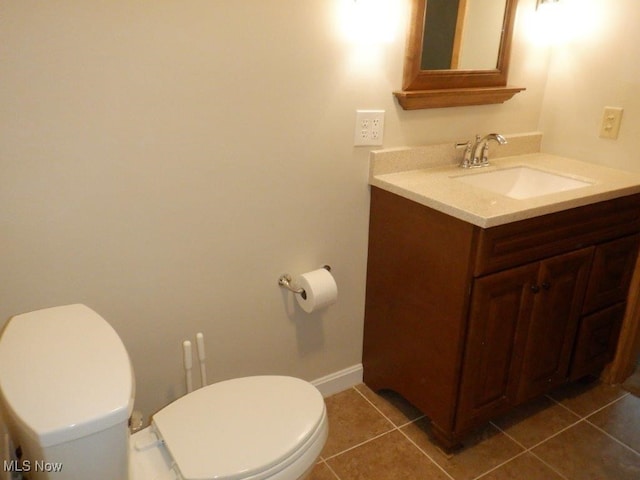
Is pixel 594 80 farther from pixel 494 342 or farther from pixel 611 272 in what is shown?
pixel 494 342

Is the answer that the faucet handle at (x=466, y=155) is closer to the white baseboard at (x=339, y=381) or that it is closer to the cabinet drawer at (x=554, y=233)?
the cabinet drawer at (x=554, y=233)

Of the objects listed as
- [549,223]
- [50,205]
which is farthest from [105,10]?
[549,223]

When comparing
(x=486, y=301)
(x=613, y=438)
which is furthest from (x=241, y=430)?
(x=613, y=438)

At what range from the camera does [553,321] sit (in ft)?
5.61

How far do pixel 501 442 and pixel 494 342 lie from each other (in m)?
0.42

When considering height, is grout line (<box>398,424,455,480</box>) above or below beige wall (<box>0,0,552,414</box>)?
below

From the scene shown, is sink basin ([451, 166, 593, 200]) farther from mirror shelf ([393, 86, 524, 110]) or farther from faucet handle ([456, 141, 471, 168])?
mirror shelf ([393, 86, 524, 110])

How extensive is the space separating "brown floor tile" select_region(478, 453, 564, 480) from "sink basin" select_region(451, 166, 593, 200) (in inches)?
35.9

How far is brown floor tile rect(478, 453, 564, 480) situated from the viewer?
5.25ft

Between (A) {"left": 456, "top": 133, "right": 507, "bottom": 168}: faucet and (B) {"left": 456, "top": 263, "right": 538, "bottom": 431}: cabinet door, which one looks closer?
(B) {"left": 456, "top": 263, "right": 538, "bottom": 431}: cabinet door

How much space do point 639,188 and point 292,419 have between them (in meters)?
1.40

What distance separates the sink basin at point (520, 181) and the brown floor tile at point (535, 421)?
0.80 meters

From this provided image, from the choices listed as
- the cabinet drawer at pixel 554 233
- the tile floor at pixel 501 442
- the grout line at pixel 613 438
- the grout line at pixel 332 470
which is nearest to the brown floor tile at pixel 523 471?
the tile floor at pixel 501 442
